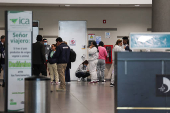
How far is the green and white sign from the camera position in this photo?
7461 millimetres

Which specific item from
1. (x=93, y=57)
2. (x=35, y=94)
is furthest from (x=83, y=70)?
(x=35, y=94)

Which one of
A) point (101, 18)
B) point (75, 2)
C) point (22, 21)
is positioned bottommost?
point (22, 21)

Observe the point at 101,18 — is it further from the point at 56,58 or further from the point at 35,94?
the point at 35,94

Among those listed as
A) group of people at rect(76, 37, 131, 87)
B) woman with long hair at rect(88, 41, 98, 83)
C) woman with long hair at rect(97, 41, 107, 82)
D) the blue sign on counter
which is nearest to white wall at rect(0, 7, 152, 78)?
group of people at rect(76, 37, 131, 87)

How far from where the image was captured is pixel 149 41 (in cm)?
616

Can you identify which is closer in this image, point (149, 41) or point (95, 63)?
point (149, 41)

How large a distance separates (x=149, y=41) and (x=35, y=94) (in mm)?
2191

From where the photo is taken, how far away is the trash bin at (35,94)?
642 centimetres

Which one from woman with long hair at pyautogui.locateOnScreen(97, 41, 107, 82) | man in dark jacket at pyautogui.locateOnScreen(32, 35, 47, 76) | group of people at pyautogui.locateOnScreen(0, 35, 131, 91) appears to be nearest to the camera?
man in dark jacket at pyautogui.locateOnScreen(32, 35, 47, 76)

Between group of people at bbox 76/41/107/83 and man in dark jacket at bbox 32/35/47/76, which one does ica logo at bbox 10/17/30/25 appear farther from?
group of people at bbox 76/41/107/83

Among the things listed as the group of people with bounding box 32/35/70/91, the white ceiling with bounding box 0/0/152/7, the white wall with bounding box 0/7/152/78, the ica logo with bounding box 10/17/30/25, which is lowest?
the group of people with bounding box 32/35/70/91

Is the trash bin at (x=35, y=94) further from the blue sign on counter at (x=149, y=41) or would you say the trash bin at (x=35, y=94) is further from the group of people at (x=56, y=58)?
the group of people at (x=56, y=58)

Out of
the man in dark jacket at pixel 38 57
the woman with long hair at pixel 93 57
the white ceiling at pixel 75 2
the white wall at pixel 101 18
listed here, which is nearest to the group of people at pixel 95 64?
the woman with long hair at pixel 93 57

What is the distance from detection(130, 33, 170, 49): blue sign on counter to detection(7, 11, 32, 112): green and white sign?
2388mm
